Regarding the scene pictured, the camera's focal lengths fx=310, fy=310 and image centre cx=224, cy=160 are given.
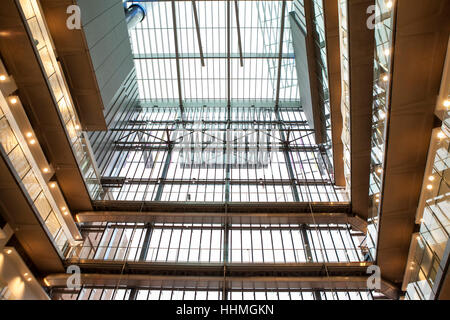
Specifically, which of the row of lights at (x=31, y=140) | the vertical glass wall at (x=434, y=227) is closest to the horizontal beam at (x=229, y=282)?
the row of lights at (x=31, y=140)

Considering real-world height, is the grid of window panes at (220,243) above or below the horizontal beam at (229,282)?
above

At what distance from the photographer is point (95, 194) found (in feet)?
58.2

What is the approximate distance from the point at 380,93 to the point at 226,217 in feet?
35.8

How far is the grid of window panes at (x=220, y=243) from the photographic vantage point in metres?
17.7

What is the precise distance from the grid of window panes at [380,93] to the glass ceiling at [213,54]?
17.8 meters

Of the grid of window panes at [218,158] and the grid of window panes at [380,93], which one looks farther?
the grid of window panes at [218,158]

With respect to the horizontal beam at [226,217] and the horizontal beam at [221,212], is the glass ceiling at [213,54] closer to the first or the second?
the horizontal beam at [221,212]

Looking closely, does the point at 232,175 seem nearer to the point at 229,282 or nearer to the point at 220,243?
the point at 220,243

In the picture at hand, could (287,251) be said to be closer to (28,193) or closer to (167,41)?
(28,193)

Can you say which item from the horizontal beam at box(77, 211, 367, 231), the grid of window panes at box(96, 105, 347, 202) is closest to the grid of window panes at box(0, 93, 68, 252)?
the horizontal beam at box(77, 211, 367, 231)

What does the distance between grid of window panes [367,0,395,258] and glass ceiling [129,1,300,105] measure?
17768 mm

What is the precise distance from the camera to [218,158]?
25109 mm

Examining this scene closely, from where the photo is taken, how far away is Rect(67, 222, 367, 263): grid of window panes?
17719 mm
